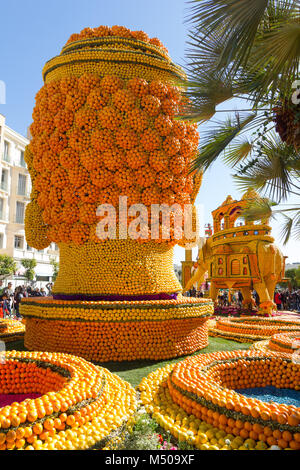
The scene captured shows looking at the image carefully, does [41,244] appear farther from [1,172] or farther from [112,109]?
[1,172]

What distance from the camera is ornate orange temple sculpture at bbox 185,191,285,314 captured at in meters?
15.7

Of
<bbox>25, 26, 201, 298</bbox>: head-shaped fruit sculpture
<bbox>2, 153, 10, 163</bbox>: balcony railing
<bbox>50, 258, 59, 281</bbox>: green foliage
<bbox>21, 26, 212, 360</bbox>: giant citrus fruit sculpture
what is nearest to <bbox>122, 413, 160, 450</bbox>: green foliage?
<bbox>21, 26, 212, 360</bbox>: giant citrus fruit sculpture

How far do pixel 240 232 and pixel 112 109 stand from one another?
35.6 ft

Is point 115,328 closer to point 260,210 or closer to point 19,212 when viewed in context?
point 260,210

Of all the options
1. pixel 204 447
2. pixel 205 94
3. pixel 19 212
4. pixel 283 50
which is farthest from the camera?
pixel 19 212

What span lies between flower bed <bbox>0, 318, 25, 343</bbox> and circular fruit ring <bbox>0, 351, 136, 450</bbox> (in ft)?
12.5

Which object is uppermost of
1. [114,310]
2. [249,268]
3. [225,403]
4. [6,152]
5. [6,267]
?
[6,152]

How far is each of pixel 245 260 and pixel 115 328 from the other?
10859mm

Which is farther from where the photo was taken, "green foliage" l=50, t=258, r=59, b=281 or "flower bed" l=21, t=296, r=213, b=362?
"green foliage" l=50, t=258, r=59, b=281

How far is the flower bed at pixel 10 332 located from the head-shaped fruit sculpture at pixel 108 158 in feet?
7.24

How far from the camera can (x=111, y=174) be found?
7922 millimetres

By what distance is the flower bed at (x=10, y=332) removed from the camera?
9020mm

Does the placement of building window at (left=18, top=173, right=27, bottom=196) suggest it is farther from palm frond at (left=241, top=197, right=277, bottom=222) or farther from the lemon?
the lemon

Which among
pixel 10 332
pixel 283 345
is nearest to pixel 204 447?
pixel 283 345
